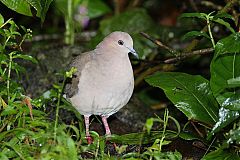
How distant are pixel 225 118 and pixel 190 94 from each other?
0.38 m

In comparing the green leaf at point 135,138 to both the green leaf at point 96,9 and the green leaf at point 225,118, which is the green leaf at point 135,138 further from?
the green leaf at point 96,9

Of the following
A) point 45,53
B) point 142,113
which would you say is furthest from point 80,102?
point 45,53

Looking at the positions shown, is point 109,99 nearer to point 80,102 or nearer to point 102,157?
point 80,102

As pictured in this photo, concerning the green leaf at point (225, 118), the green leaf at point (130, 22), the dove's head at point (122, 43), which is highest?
the dove's head at point (122, 43)

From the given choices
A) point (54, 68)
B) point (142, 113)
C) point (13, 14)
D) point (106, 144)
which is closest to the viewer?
point (106, 144)

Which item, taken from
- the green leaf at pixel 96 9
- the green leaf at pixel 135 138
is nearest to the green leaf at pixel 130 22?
the green leaf at pixel 96 9

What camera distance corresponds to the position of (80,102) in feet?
10.4

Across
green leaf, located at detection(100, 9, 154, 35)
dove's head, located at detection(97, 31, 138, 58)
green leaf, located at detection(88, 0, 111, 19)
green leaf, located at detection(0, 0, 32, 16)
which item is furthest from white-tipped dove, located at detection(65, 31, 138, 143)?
green leaf, located at detection(88, 0, 111, 19)

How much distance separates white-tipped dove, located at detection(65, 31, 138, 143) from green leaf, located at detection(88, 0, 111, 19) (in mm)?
2508

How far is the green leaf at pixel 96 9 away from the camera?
18.7ft

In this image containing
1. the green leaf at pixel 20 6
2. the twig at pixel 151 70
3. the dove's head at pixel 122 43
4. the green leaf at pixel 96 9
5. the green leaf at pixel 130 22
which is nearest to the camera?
the green leaf at pixel 20 6

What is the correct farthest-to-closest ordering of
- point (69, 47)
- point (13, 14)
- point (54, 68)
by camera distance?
point (13, 14) → point (69, 47) → point (54, 68)

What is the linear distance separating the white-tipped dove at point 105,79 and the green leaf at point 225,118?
0.50 metres

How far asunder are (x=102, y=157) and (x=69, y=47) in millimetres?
2124
